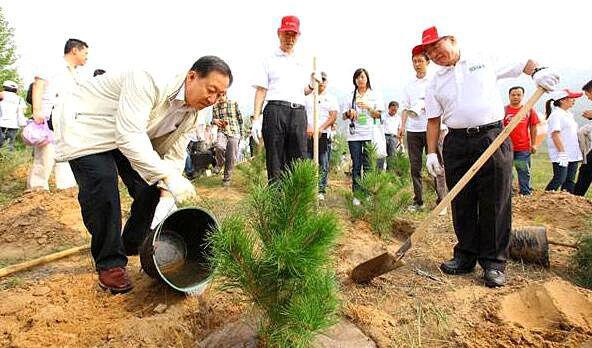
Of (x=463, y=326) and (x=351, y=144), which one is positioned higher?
(x=351, y=144)

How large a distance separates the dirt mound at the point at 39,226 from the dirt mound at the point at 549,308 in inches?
147

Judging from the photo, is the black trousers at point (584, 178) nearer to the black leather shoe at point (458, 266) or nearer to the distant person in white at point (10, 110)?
the black leather shoe at point (458, 266)

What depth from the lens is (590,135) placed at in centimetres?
668

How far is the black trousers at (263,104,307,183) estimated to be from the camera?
13.9ft

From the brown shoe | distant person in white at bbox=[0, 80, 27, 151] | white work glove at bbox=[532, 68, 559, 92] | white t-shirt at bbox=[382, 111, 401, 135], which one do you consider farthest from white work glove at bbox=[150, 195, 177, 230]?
white t-shirt at bbox=[382, 111, 401, 135]

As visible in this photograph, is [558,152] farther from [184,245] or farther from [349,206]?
[184,245]

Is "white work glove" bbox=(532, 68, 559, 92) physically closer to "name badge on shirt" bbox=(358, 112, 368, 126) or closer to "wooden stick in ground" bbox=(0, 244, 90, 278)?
"name badge on shirt" bbox=(358, 112, 368, 126)

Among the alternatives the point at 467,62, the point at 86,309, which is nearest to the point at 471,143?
the point at 467,62

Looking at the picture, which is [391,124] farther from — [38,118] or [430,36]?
[38,118]

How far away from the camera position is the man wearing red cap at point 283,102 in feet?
13.9

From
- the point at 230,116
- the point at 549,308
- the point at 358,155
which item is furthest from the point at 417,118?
the point at 549,308

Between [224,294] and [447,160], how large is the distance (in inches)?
74.1

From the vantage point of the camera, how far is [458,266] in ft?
10.9

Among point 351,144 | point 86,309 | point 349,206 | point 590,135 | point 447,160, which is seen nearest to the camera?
point 86,309
